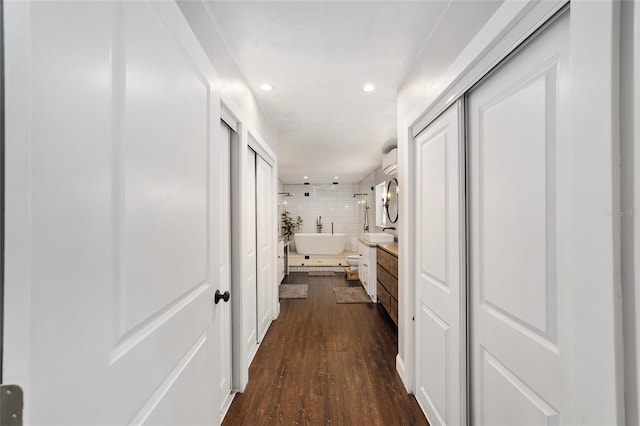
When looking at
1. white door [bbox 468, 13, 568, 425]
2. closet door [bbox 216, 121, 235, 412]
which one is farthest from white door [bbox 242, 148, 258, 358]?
white door [bbox 468, 13, 568, 425]

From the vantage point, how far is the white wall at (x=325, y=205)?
28.7ft

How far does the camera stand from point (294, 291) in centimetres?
449

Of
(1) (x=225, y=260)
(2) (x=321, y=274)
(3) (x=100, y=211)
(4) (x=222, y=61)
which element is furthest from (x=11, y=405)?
(2) (x=321, y=274)

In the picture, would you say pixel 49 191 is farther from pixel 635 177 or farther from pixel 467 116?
pixel 467 116

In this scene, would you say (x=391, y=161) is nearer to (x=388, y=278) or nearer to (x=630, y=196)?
(x=388, y=278)

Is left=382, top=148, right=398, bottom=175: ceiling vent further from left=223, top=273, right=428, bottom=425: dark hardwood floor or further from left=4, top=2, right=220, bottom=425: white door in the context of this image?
left=4, top=2, right=220, bottom=425: white door

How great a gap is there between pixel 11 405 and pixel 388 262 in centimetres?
313

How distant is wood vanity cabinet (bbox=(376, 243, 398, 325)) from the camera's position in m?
2.90

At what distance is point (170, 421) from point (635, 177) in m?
1.36

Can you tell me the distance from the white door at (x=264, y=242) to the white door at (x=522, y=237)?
1975 mm

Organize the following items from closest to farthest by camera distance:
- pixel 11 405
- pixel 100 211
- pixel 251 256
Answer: pixel 11 405, pixel 100 211, pixel 251 256

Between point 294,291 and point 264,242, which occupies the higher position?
point 264,242

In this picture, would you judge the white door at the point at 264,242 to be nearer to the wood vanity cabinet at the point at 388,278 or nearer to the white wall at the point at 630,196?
the wood vanity cabinet at the point at 388,278

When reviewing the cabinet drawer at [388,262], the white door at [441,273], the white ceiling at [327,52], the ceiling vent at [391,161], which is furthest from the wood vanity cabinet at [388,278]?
the white ceiling at [327,52]
